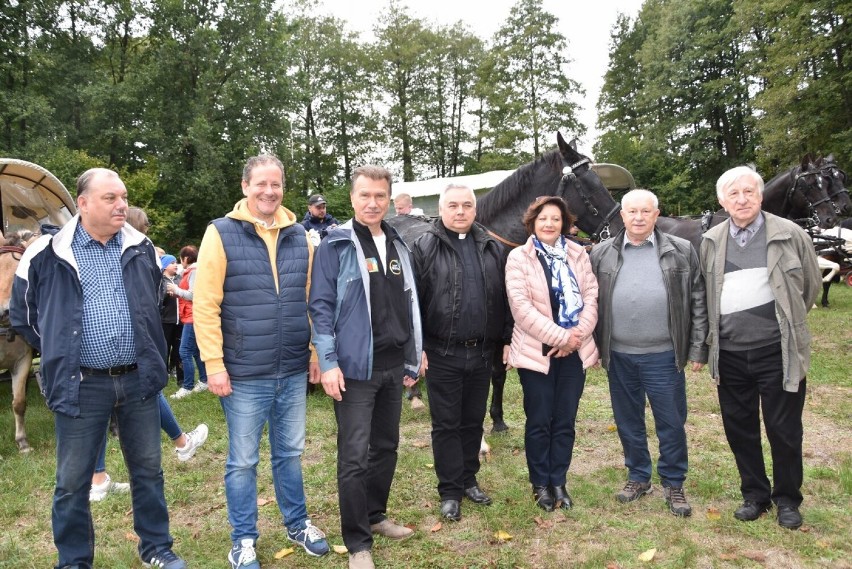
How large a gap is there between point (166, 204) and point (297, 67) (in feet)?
40.8

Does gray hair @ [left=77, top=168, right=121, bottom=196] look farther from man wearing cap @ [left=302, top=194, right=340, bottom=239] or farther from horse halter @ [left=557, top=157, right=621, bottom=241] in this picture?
man wearing cap @ [left=302, top=194, right=340, bottom=239]

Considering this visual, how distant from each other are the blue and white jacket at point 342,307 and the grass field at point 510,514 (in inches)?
47.1

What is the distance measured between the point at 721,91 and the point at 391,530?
30.2 meters

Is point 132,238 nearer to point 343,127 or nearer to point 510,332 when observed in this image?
point 510,332

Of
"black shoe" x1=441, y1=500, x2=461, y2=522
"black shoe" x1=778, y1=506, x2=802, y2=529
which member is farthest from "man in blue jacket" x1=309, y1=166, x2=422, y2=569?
"black shoe" x1=778, y1=506, x2=802, y2=529

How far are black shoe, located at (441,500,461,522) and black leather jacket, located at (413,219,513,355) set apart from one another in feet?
3.35

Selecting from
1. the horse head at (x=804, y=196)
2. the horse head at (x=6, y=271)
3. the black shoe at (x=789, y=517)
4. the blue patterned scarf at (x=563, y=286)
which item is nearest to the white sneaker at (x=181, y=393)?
the horse head at (x=6, y=271)

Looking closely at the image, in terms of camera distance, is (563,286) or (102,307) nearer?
(102,307)

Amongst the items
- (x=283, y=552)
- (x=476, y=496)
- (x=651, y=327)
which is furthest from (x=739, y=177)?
(x=283, y=552)

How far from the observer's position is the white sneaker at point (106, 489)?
4105mm

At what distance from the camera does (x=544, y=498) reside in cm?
379

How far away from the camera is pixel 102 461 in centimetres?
420

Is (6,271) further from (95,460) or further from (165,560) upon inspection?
(165,560)

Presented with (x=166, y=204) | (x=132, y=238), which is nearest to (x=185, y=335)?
(x=132, y=238)
